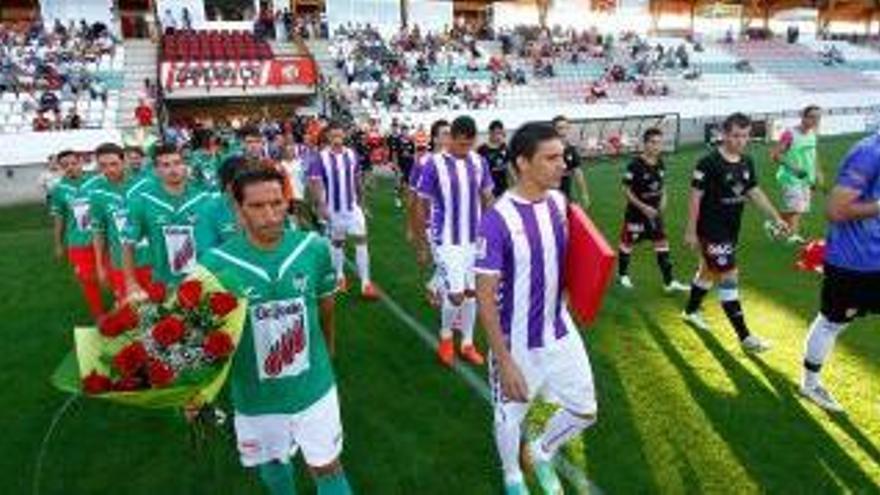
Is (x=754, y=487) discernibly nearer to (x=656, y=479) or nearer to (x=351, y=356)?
(x=656, y=479)

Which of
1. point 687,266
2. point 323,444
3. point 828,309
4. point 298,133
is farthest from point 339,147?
point 298,133

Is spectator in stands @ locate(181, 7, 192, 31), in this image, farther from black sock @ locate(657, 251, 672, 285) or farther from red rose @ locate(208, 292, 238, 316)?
red rose @ locate(208, 292, 238, 316)

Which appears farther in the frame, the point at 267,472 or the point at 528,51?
the point at 528,51

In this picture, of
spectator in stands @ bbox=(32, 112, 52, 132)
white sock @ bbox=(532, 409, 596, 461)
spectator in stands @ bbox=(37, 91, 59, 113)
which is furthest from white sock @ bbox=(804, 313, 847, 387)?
spectator in stands @ bbox=(37, 91, 59, 113)

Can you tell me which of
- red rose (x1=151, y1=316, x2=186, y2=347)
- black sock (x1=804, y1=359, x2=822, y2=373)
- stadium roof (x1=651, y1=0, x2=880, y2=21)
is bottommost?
black sock (x1=804, y1=359, x2=822, y2=373)

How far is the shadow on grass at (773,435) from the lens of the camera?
5.47 metres

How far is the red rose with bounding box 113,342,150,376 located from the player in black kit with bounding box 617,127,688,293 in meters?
7.44

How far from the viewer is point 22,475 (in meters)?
6.15

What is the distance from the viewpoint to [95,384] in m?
3.43

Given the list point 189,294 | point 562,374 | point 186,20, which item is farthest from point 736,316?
point 186,20

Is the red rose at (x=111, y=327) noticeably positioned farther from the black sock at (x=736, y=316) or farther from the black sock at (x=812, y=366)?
the black sock at (x=736, y=316)

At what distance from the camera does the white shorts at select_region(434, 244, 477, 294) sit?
778 cm

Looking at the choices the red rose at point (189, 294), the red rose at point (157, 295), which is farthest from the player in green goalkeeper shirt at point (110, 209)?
the red rose at point (189, 294)

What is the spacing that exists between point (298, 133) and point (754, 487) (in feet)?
69.3
